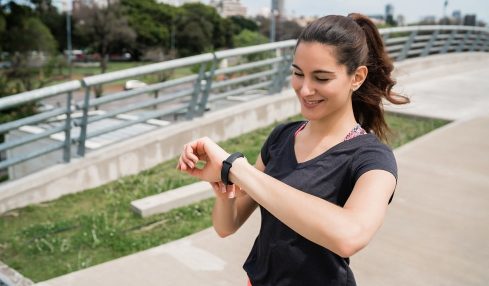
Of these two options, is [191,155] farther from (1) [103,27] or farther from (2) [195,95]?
(1) [103,27]

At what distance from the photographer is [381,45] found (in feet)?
5.61

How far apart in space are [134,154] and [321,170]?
4.27 metres

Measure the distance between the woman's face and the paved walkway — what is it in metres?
1.95

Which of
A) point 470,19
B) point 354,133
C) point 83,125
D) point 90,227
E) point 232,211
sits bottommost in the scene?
point 90,227

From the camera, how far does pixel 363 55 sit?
5.14 feet

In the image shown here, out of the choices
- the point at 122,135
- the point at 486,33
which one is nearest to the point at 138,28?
the point at 486,33

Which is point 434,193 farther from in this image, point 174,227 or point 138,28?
point 138,28

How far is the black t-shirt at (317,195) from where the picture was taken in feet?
4.79

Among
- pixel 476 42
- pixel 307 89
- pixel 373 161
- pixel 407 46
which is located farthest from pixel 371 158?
pixel 476 42

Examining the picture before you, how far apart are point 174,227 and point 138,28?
58010 millimetres

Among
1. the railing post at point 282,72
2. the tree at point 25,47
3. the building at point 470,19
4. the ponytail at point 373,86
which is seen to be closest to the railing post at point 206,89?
the railing post at point 282,72

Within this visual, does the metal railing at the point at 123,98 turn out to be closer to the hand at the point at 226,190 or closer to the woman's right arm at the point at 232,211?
the woman's right arm at the point at 232,211

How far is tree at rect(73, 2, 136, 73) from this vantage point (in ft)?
164

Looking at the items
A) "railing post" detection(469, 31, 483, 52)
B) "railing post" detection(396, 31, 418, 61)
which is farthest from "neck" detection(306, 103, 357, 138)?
"railing post" detection(469, 31, 483, 52)
